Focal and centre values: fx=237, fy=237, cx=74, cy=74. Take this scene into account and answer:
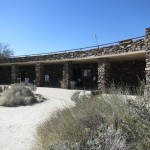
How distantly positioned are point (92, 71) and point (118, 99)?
18812 millimetres

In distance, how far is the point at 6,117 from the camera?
1119cm

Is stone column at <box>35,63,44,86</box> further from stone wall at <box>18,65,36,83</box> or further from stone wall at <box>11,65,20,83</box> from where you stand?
stone wall at <box>18,65,36,83</box>

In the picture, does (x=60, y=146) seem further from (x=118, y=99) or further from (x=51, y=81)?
(x=51, y=81)

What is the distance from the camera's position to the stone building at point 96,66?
15.4 meters

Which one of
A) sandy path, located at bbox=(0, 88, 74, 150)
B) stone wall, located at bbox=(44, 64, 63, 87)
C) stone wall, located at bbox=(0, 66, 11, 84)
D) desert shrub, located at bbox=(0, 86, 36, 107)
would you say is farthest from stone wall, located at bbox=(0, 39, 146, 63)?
desert shrub, located at bbox=(0, 86, 36, 107)

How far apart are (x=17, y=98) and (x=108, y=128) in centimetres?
1136

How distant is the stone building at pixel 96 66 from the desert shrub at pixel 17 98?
193 inches

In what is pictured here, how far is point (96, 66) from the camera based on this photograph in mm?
23359

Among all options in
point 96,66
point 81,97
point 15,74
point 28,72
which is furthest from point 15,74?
point 81,97

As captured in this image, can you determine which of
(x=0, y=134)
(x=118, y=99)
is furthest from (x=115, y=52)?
(x=118, y=99)

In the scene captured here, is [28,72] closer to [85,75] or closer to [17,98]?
[85,75]

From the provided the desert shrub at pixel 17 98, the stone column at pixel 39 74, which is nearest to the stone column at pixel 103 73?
the desert shrub at pixel 17 98

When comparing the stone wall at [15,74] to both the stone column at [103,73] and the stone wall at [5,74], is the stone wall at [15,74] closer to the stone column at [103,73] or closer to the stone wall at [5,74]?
the stone wall at [5,74]

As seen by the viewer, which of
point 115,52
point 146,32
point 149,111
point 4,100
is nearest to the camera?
point 149,111
